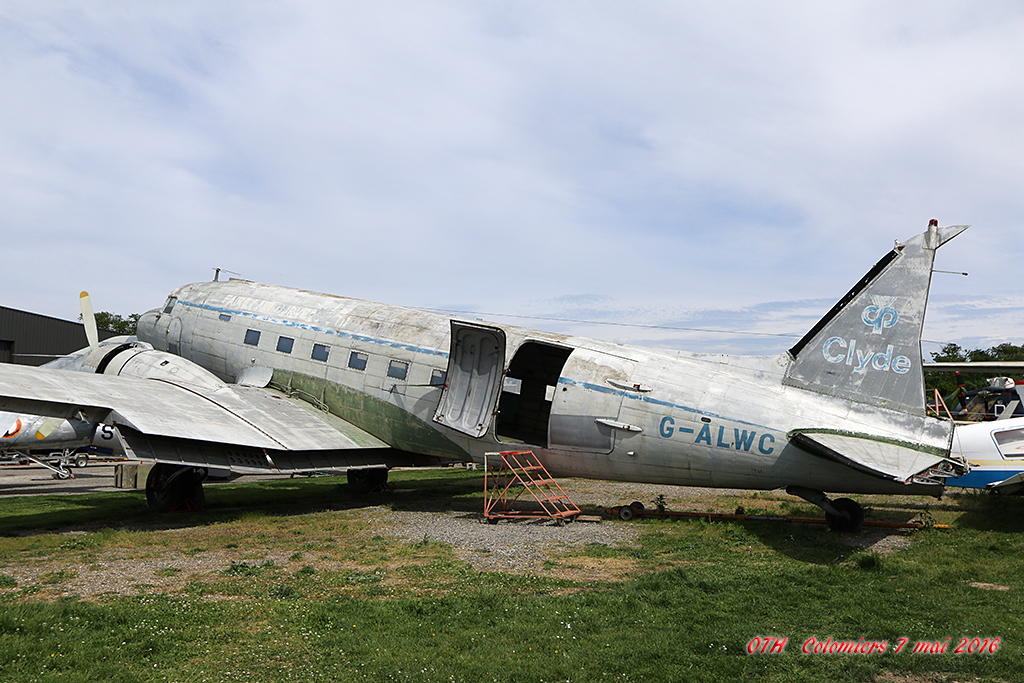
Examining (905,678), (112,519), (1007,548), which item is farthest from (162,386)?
(1007,548)

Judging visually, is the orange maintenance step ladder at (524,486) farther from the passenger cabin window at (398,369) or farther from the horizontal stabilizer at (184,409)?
the horizontal stabilizer at (184,409)

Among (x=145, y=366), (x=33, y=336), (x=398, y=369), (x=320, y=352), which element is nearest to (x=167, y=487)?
(x=145, y=366)

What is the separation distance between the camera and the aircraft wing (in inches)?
504

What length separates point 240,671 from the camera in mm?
6348

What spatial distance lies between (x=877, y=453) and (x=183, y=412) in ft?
43.8

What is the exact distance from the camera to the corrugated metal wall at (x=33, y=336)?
149 feet

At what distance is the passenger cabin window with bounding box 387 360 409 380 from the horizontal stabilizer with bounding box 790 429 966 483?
8836mm

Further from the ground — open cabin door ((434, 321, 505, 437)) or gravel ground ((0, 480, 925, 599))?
open cabin door ((434, 321, 505, 437))

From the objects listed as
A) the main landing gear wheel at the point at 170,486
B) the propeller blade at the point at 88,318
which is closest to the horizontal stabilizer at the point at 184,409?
the main landing gear wheel at the point at 170,486

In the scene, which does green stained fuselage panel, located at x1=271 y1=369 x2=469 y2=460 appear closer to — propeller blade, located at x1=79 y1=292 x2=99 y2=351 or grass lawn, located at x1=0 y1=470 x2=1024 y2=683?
grass lawn, located at x1=0 y1=470 x2=1024 y2=683

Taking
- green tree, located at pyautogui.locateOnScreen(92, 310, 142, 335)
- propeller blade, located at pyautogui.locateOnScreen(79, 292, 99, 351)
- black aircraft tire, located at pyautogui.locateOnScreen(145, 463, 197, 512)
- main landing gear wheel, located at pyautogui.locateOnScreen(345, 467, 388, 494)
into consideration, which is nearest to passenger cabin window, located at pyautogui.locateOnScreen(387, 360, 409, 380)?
main landing gear wheel, located at pyautogui.locateOnScreen(345, 467, 388, 494)

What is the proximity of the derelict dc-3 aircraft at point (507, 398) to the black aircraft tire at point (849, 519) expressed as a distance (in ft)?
0.11

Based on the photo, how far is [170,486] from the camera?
15.7 metres

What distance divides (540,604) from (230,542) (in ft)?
22.4
